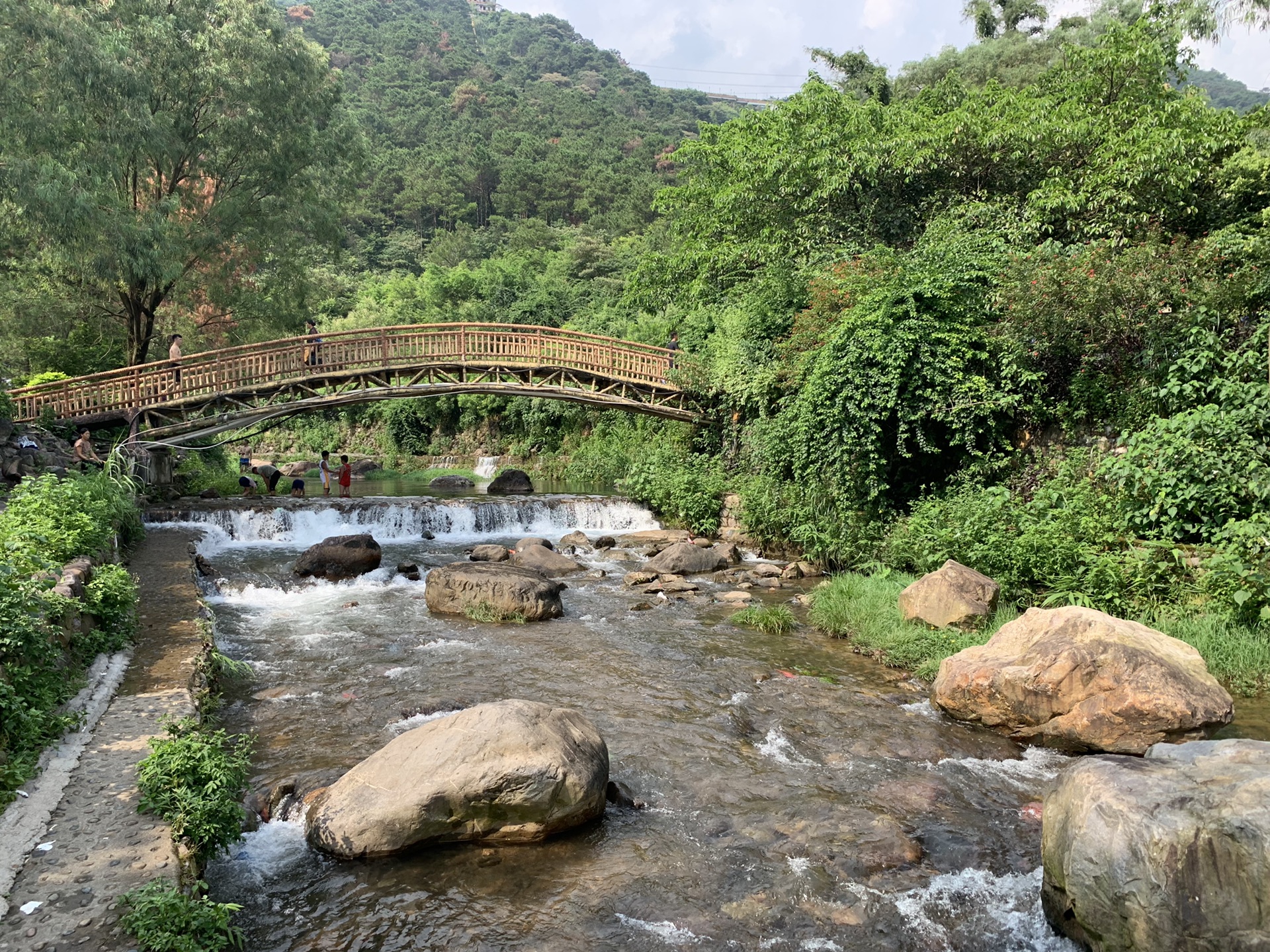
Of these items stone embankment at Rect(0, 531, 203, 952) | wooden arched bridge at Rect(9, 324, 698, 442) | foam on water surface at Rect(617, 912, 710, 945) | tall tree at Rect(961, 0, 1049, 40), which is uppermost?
tall tree at Rect(961, 0, 1049, 40)

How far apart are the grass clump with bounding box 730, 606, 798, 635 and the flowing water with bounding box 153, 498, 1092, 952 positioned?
0.25 metres

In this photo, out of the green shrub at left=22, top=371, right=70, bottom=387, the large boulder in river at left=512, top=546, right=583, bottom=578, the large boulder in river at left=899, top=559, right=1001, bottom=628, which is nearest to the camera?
the large boulder in river at left=899, top=559, right=1001, bottom=628

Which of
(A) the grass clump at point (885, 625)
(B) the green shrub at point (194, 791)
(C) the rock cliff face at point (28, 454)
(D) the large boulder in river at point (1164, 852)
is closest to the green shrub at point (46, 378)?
(C) the rock cliff face at point (28, 454)

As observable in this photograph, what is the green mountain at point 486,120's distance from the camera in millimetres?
64188

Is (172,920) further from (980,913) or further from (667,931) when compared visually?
(980,913)

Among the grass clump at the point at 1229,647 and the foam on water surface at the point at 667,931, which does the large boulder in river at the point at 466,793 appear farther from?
the grass clump at the point at 1229,647

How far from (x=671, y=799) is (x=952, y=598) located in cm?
490

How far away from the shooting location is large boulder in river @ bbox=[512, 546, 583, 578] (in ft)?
48.1

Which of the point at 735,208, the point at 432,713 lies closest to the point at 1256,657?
the point at 432,713

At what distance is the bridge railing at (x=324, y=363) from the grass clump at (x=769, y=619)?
1038 centimetres

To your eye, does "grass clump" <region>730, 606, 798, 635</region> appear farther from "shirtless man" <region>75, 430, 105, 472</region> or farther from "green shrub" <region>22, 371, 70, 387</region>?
"green shrub" <region>22, 371, 70, 387</region>

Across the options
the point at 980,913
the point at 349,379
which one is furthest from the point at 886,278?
the point at 349,379

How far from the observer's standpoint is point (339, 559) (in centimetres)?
1392

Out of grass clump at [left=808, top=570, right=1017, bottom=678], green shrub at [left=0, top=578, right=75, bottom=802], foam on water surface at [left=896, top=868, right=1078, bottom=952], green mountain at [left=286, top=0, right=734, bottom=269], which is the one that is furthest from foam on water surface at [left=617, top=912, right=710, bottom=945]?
green mountain at [left=286, top=0, right=734, bottom=269]
